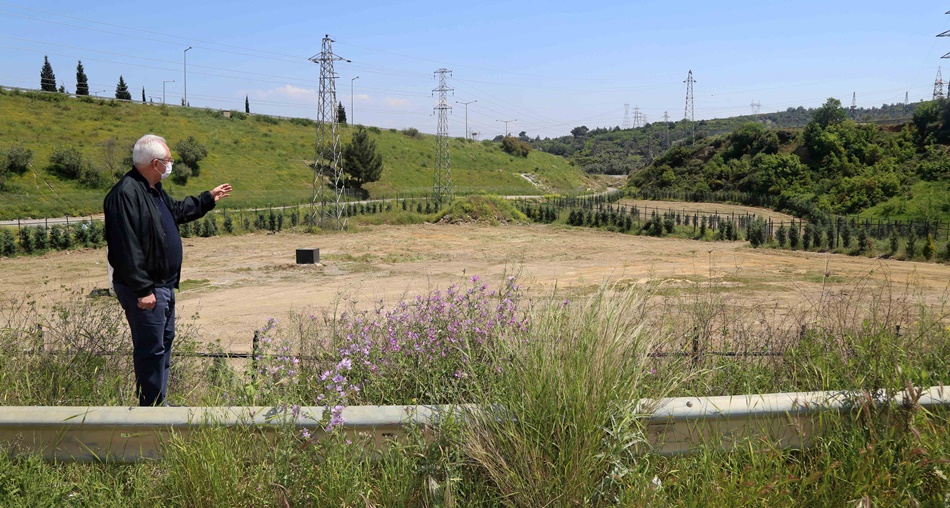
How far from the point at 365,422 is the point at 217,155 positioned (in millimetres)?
64846

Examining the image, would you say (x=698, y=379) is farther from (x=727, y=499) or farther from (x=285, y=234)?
(x=285, y=234)

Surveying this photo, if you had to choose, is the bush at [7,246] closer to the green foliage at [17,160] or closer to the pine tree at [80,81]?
the green foliage at [17,160]

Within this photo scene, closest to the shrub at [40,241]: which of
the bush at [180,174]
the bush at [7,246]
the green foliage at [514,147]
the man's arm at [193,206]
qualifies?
the bush at [7,246]

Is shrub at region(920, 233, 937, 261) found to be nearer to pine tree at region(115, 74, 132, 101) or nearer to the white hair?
the white hair

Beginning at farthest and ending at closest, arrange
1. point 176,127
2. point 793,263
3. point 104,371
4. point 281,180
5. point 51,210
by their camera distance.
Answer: point 176,127 → point 281,180 → point 51,210 → point 793,263 → point 104,371

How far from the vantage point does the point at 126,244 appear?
3947mm

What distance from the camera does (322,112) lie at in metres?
34.2

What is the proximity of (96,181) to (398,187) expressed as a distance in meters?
30.0

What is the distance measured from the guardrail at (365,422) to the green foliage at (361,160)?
62489mm

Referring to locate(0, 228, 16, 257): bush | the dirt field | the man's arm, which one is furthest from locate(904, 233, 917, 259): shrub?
locate(0, 228, 16, 257): bush

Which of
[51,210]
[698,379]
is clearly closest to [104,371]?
[698,379]

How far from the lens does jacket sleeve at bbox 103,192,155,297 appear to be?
12.9 feet

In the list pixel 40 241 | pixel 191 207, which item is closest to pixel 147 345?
pixel 191 207

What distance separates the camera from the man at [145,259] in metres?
3.96
